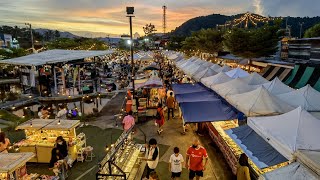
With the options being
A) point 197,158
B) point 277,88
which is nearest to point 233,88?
point 277,88

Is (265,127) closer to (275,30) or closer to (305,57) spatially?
(305,57)

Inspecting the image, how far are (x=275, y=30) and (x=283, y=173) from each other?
23840mm

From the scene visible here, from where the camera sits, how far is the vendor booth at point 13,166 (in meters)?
6.91

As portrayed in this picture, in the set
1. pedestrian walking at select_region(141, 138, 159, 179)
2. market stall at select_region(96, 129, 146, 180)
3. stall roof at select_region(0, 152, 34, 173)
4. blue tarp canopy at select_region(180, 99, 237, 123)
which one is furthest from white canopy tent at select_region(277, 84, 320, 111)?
stall roof at select_region(0, 152, 34, 173)

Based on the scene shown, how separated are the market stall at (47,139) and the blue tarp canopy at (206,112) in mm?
4543

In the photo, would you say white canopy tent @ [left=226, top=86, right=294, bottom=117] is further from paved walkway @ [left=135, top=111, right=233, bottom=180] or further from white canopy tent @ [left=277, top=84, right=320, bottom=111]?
paved walkway @ [left=135, top=111, right=233, bottom=180]

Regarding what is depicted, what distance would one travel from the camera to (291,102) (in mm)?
10359

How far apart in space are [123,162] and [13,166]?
3001 mm

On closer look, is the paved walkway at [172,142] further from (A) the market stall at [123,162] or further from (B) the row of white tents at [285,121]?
(B) the row of white tents at [285,121]

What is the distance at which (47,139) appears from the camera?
10438mm

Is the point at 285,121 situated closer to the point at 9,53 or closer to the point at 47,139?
the point at 47,139

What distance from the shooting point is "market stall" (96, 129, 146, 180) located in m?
6.21

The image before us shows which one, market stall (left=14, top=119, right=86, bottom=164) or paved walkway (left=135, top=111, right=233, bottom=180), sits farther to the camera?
market stall (left=14, top=119, right=86, bottom=164)

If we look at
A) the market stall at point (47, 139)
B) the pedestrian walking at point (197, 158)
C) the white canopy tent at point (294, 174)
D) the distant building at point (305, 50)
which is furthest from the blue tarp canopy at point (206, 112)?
the distant building at point (305, 50)
